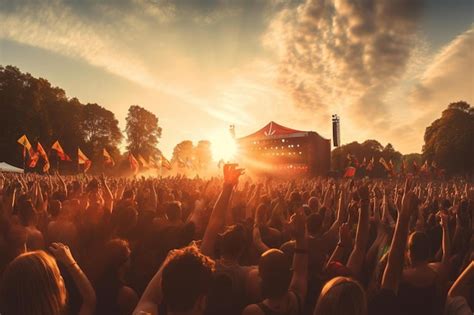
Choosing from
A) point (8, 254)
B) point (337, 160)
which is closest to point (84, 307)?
point (8, 254)

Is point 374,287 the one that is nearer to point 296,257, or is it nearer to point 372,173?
point 296,257

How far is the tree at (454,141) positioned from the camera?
2395 inches

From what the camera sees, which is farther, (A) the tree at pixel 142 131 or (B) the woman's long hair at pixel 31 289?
(A) the tree at pixel 142 131

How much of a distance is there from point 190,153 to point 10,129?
6437 cm

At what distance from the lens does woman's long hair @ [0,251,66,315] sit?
2080mm

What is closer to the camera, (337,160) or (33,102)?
(33,102)

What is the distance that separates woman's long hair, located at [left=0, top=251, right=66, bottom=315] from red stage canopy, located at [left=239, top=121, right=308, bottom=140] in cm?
3589

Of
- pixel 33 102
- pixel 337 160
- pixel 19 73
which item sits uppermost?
pixel 19 73

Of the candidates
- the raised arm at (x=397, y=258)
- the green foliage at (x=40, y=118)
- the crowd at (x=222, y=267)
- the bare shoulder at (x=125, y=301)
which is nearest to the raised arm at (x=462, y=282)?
the crowd at (x=222, y=267)

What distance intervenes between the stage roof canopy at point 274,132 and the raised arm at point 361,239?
33.4 meters

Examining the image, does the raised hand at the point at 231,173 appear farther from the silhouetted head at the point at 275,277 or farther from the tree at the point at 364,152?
the tree at the point at 364,152

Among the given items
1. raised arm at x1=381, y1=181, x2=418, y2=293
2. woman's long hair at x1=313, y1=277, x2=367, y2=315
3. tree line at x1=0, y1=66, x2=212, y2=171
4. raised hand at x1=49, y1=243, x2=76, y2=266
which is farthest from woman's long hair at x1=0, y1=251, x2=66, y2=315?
tree line at x1=0, y1=66, x2=212, y2=171

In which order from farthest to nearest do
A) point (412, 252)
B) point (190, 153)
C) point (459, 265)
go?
1. point (190, 153)
2. point (459, 265)
3. point (412, 252)

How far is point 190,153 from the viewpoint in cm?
11431
